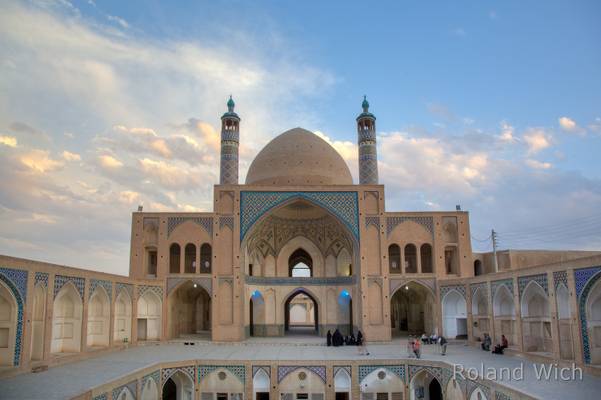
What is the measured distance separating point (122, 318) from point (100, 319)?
193 centimetres

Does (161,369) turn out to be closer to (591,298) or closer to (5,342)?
(5,342)

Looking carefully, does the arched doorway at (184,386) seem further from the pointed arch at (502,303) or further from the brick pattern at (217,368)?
the pointed arch at (502,303)

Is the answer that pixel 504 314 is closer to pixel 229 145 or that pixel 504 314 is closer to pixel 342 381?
pixel 342 381

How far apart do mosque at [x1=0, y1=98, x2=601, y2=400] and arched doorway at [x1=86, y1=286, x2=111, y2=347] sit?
4cm

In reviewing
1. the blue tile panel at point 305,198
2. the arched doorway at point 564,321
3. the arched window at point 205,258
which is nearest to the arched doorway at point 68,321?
the blue tile panel at point 305,198

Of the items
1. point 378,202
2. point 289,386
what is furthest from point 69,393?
point 378,202

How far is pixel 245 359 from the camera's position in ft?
39.8

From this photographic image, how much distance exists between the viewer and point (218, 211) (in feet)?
57.1

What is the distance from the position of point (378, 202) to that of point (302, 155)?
3861mm

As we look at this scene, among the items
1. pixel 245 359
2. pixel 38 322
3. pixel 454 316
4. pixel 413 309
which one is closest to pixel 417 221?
pixel 454 316

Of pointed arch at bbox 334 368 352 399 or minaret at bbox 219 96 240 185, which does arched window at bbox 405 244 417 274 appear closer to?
minaret at bbox 219 96 240 185

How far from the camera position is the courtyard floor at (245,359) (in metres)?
7.94

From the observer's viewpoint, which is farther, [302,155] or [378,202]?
[302,155]

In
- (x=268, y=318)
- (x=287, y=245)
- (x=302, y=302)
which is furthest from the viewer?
(x=302, y=302)
